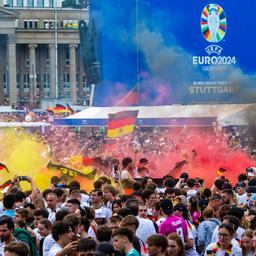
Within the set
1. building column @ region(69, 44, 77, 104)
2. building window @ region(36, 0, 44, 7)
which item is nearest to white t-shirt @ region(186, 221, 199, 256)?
building column @ region(69, 44, 77, 104)

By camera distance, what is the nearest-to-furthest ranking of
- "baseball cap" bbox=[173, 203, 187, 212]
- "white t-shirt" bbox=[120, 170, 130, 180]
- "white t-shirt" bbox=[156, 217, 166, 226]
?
1. "white t-shirt" bbox=[156, 217, 166, 226]
2. "baseball cap" bbox=[173, 203, 187, 212]
3. "white t-shirt" bbox=[120, 170, 130, 180]

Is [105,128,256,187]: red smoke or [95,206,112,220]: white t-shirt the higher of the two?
[95,206,112,220]: white t-shirt

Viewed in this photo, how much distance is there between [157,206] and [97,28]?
21917 mm

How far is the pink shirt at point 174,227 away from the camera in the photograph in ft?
50.6

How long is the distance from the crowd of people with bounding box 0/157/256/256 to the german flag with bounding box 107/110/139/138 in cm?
1482

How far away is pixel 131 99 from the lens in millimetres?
37188

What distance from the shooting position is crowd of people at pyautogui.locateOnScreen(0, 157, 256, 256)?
41.8 feet

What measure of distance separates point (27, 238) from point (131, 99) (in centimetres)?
2292

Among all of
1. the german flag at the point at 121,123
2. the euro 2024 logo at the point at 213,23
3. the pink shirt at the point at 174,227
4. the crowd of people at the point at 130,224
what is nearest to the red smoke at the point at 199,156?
the german flag at the point at 121,123

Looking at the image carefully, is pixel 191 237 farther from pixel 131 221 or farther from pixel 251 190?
pixel 251 190

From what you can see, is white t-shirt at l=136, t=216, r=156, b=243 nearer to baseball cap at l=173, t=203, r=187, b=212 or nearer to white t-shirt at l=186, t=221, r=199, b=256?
white t-shirt at l=186, t=221, r=199, b=256

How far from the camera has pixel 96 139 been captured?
37.7 meters

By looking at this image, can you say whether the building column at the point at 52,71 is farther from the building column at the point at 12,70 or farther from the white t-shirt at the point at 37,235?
the white t-shirt at the point at 37,235

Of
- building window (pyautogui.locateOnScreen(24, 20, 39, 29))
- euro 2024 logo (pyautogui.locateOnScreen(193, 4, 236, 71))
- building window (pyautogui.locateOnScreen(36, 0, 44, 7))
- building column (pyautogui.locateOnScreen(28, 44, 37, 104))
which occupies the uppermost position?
building window (pyautogui.locateOnScreen(36, 0, 44, 7))
